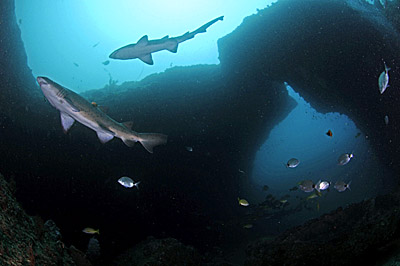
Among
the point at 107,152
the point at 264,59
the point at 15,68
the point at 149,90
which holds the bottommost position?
the point at 107,152

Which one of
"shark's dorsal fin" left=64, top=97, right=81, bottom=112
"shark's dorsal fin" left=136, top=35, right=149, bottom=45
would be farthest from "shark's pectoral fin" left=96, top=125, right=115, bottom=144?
"shark's dorsal fin" left=136, top=35, right=149, bottom=45

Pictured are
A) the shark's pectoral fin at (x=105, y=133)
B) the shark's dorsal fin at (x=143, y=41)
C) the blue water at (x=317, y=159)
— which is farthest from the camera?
the blue water at (x=317, y=159)

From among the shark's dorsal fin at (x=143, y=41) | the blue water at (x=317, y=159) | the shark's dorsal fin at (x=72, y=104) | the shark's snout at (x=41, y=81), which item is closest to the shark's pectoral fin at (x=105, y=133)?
the shark's dorsal fin at (x=72, y=104)

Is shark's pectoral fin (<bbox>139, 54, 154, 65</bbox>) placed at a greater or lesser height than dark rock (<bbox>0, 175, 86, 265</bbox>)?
greater

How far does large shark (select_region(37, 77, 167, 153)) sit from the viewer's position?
318cm

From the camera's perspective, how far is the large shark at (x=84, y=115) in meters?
3.18

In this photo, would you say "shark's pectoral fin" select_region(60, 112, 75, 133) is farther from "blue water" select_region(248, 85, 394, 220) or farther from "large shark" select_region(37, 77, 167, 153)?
"blue water" select_region(248, 85, 394, 220)

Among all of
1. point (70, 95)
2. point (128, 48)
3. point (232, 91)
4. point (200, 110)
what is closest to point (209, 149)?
point (200, 110)

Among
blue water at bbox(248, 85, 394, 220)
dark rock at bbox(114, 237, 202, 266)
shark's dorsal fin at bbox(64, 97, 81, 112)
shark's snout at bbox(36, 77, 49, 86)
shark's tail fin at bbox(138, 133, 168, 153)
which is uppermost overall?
blue water at bbox(248, 85, 394, 220)

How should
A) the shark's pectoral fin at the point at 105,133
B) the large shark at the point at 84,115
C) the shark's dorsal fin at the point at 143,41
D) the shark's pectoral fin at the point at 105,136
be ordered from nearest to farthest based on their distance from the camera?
1. the large shark at the point at 84,115
2. the shark's pectoral fin at the point at 105,133
3. the shark's pectoral fin at the point at 105,136
4. the shark's dorsal fin at the point at 143,41

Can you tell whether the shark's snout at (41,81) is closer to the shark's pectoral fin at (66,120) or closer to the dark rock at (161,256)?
the shark's pectoral fin at (66,120)

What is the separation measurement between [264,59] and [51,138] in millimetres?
10574

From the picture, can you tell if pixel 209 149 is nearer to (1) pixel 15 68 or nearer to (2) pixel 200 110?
(2) pixel 200 110

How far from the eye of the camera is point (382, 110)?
40.2ft
